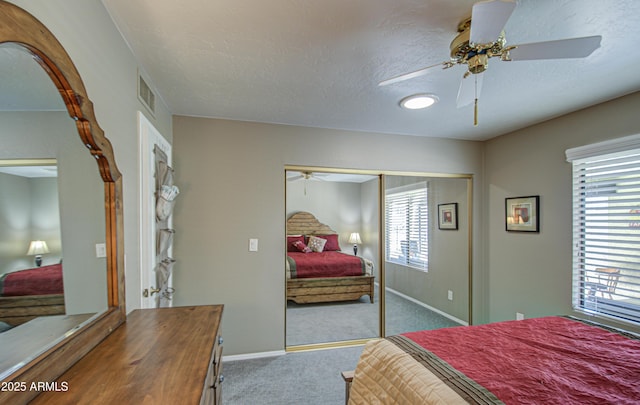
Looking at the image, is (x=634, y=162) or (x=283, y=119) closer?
(x=634, y=162)

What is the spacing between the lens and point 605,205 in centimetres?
242

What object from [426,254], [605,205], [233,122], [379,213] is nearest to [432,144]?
[379,213]

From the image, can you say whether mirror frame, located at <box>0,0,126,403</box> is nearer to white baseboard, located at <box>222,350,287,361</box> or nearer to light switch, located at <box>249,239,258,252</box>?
light switch, located at <box>249,239,258,252</box>

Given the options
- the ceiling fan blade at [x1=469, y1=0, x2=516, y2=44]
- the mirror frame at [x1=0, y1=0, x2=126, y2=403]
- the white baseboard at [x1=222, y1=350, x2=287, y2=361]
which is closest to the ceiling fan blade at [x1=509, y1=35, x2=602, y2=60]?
the ceiling fan blade at [x1=469, y1=0, x2=516, y2=44]

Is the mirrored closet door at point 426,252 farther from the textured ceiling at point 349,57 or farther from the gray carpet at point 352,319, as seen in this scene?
the textured ceiling at point 349,57

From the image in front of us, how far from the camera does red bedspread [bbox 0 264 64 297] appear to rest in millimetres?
706

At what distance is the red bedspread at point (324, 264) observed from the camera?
3217mm

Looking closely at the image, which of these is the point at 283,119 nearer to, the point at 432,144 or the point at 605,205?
the point at 432,144

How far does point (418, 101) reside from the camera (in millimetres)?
2389

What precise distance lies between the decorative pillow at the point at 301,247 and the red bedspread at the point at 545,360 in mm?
1688

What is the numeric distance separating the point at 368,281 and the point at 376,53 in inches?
103

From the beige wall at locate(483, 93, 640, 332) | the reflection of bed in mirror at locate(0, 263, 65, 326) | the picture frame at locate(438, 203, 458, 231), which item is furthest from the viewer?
the picture frame at locate(438, 203, 458, 231)

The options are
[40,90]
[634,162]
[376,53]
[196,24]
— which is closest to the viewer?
[40,90]

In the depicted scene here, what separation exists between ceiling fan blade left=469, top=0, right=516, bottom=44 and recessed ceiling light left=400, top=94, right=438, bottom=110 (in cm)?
102
